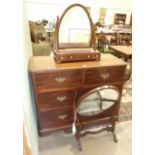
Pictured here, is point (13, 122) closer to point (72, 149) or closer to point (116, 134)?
point (72, 149)

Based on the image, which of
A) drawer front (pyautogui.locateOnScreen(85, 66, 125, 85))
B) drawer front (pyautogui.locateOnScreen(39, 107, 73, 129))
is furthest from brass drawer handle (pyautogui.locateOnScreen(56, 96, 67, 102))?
drawer front (pyautogui.locateOnScreen(85, 66, 125, 85))

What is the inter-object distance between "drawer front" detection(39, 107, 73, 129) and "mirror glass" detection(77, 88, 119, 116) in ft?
0.50

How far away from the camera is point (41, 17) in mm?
3342

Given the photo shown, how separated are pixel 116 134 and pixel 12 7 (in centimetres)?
196

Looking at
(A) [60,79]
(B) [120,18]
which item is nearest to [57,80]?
(A) [60,79]

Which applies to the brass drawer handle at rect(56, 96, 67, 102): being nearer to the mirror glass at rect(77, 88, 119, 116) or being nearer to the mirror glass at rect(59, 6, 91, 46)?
the mirror glass at rect(77, 88, 119, 116)

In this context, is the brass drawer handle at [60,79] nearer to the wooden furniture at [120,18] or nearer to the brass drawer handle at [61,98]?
the brass drawer handle at [61,98]

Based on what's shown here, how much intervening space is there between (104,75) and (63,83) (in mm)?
448

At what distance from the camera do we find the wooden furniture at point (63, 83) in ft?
5.38

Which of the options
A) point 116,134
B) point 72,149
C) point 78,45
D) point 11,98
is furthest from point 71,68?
point 11,98

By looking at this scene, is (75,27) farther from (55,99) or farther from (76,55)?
(55,99)

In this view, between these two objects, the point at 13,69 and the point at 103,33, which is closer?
the point at 13,69

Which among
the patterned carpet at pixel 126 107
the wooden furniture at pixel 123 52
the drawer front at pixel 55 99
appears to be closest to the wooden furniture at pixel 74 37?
the drawer front at pixel 55 99

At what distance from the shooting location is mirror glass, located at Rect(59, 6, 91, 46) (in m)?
1.80
